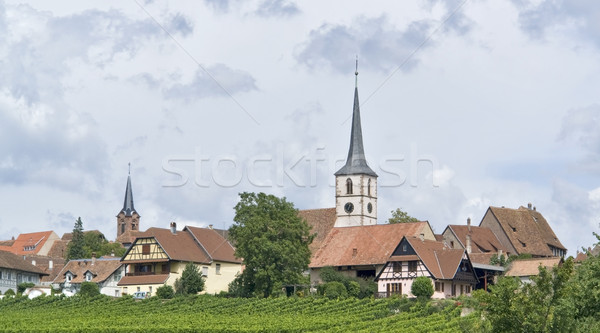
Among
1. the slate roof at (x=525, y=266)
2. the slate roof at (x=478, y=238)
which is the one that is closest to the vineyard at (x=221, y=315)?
the slate roof at (x=525, y=266)

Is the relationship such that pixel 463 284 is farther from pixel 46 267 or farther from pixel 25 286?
pixel 46 267

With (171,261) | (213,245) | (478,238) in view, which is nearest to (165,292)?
(171,261)

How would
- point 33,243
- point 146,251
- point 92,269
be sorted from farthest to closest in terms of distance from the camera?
point 33,243
point 92,269
point 146,251

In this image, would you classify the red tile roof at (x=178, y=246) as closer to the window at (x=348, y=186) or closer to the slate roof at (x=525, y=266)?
the window at (x=348, y=186)

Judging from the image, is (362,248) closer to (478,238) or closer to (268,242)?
(268,242)

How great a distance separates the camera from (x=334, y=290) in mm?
80000

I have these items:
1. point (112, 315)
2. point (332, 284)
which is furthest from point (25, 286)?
point (332, 284)

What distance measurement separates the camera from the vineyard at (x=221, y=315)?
63094 mm

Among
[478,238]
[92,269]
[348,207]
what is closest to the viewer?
[478,238]

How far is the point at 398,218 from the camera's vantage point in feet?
360

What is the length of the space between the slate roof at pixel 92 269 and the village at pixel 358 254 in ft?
0.32

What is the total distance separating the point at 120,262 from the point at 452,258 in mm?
31525

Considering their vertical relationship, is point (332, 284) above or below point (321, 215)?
below

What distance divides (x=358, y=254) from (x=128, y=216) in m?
103
